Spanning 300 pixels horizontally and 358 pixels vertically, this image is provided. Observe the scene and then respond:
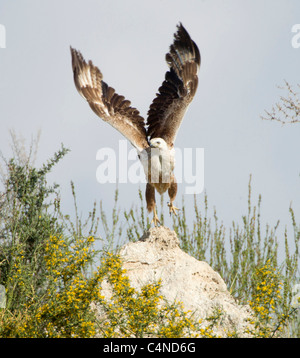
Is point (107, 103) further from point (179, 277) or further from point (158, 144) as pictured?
point (179, 277)

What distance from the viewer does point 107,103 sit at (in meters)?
8.66

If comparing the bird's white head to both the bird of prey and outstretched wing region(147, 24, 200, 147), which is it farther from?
outstretched wing region(147, 24, 200, 147)

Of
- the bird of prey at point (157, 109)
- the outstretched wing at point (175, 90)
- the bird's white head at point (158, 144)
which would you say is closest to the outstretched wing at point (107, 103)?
the bird of prey at point (157, 109)

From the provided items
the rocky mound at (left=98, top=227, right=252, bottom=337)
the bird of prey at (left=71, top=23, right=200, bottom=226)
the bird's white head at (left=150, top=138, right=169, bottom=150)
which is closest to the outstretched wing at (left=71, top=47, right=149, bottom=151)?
the bird of prey at (left=71, top=23, right=200, bottom=226)

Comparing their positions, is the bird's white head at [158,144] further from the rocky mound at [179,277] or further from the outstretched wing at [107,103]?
the rocky mound at [179,277]

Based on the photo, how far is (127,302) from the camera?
210 inches

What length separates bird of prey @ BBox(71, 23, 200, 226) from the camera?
7547 mm

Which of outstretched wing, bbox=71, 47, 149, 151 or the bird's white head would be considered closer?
the bird's white head

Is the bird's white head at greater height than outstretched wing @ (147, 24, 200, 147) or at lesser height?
lesser

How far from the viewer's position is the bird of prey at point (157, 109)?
755 centimetres

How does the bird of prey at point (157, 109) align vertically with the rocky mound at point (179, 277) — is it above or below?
above
